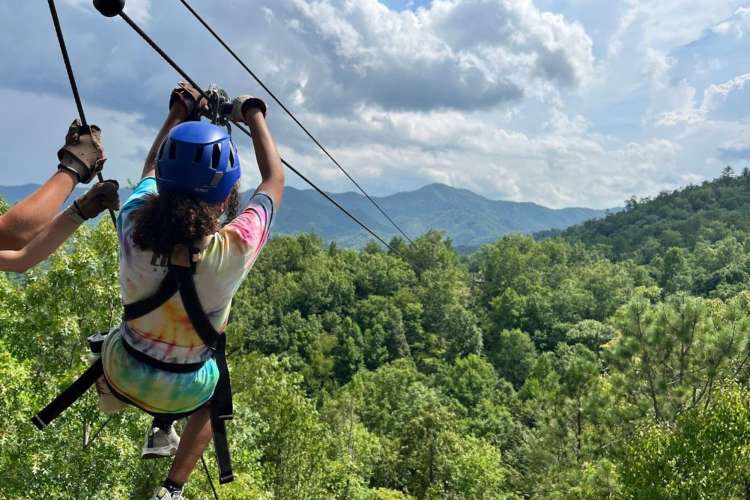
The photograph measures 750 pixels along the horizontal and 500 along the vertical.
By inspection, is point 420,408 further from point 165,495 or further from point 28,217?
point 28,217

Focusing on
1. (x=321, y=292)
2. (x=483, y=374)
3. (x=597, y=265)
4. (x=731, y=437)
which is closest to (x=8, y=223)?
(x=731, y=437)

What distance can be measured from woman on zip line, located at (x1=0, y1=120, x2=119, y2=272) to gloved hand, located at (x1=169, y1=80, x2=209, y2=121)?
0.45 m

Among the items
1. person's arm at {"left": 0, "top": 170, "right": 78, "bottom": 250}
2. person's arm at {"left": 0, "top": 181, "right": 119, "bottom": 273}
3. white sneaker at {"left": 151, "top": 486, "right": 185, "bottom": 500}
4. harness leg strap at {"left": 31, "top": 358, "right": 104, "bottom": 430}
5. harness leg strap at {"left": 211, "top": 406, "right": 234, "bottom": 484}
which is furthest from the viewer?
white sneaker at {"left": 151, "top": 486, "right": 185, "bottom": 500}

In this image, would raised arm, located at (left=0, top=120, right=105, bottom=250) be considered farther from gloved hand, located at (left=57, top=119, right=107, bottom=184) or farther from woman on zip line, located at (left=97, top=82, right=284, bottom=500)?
woman on zip line, located at (left=97, top=82, right=284, bottom=500)

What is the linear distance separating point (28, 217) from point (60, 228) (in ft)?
1.54

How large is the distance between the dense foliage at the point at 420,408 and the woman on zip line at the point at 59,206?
8.12 meters

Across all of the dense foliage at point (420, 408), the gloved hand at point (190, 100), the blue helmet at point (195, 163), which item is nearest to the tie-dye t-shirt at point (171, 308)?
the blue helmet at point (195, 163)

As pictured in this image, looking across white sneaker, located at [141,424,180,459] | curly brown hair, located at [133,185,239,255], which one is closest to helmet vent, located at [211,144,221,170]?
curly brown hair, located at [133,185,239,255]

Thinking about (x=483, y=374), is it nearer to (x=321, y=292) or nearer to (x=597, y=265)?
(x=321, y=292)

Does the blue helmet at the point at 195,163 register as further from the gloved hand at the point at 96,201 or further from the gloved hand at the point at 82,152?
the gloved hand at the point at 96,201

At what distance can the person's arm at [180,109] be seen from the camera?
8.21 feet

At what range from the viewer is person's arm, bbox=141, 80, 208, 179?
98.5 inches

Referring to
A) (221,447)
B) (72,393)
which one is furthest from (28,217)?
(221,447)

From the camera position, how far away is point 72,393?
99.5 inches
